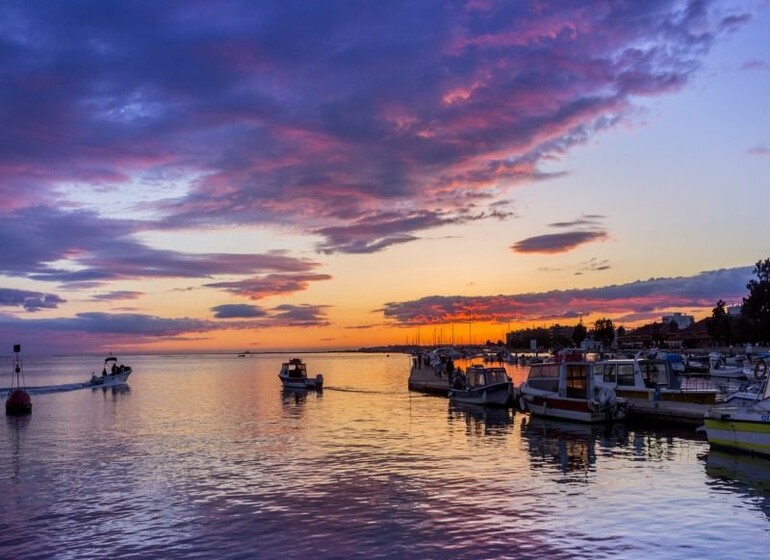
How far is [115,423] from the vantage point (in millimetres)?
49969

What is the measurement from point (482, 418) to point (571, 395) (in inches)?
290

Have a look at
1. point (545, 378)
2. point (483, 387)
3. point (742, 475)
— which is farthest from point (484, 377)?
point (742, 475)

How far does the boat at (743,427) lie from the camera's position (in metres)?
28.2

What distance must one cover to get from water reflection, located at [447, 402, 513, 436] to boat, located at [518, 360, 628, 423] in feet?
8.67

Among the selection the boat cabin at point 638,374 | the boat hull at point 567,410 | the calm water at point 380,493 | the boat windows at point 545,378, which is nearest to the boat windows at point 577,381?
the boat hull at point 567,410

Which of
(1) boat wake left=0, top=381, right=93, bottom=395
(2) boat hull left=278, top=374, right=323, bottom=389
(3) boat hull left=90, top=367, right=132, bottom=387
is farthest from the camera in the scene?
(3) boat hull left=90, top=367, right=132, bottom=387

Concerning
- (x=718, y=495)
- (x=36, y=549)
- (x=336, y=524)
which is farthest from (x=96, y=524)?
(x=718, y=495)

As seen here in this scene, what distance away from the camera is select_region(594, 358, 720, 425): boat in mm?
41250

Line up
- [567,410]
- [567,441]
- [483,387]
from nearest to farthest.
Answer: [567,441] → [567,410] → [483,387]

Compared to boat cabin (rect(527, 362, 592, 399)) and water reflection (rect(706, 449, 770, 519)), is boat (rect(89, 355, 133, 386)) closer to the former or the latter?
boat cabin (rect(527, 362, 592, 399))

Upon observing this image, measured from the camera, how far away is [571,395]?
4481cm

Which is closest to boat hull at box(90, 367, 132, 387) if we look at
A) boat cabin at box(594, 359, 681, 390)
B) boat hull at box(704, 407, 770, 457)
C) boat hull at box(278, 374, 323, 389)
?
boat hull at box(278, 374, 323, 389)

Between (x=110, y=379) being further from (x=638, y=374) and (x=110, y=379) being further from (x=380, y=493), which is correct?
(x=380, y=493)

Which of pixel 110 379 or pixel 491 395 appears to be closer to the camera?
pixel 491 395
